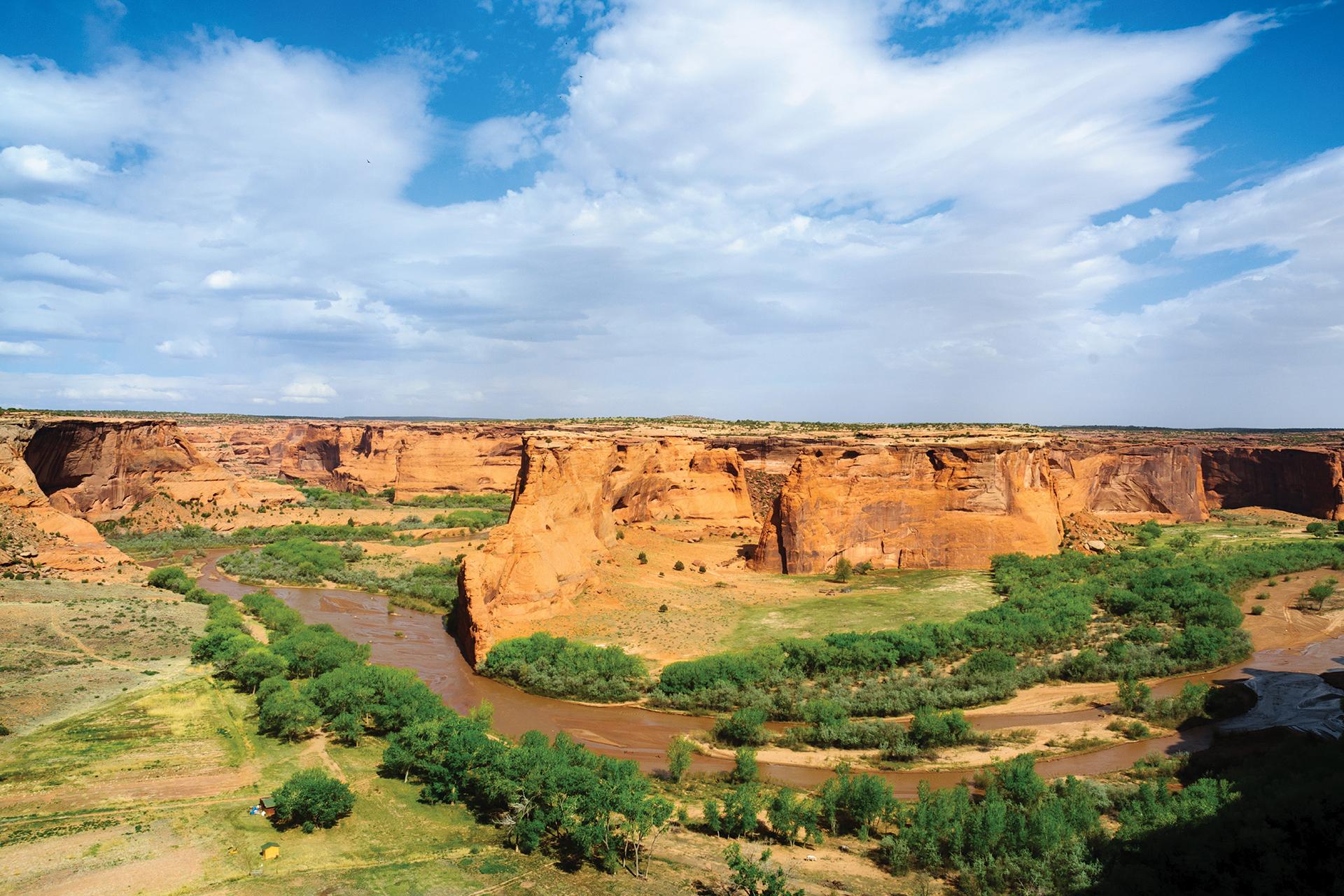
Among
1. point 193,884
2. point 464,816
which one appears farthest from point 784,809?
point 193,884

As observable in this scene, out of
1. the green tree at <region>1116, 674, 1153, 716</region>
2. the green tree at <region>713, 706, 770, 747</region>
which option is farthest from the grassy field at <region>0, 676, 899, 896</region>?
the green tree at <region>1116, 674, 1153, 716</region>

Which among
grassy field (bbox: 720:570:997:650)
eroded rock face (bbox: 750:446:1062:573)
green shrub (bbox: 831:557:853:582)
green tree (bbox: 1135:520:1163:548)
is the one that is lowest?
grassy field (bbox: 720:570:997:650)

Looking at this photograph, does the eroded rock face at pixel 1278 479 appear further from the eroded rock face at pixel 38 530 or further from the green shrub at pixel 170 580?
the eroded rock face at pixel 38 530

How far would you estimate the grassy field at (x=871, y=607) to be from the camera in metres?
26.9

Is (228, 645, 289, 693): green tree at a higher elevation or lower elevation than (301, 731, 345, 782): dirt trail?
higher

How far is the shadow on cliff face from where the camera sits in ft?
34.0

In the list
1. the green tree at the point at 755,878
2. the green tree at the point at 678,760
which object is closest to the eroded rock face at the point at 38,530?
the green tree at the point at 678,760

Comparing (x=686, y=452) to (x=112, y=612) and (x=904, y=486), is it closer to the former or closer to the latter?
(x=904, y=486)

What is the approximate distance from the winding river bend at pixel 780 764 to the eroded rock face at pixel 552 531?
1.85 meters

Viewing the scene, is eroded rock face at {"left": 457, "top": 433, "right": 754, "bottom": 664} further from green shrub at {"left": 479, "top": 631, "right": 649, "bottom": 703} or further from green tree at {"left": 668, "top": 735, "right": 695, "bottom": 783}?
green tree at {"left": 668, "top": 735, "right": 695, "bottom": 783}

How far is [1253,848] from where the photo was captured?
433 inches

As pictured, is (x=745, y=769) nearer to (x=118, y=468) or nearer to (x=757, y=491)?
(x=757, y=491)

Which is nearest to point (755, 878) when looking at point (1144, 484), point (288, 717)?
point (288, 717)

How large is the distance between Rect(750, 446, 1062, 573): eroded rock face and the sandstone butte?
7 cm
